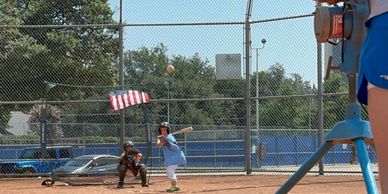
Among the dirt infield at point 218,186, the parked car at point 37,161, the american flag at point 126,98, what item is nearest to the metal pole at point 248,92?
the dirt infield at point 218,186

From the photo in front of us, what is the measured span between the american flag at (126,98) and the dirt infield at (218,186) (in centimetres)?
174

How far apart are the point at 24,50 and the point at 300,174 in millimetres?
19559

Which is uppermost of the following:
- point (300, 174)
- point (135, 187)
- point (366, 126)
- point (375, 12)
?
point (375, 12)

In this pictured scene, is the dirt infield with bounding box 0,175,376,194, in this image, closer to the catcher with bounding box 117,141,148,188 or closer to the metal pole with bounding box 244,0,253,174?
the catcher with bounding box 117,141,148,188

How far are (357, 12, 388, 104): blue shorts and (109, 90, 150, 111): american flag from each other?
13.0 meters

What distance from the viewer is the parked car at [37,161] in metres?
15.6

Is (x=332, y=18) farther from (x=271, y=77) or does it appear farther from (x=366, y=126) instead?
(x=271, y=77)

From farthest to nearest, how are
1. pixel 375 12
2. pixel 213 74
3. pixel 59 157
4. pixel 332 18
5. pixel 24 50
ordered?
pixel 24 50 → pixel 213 74 → pixel 59 157 → pixel 332 18 → pixel 375 12

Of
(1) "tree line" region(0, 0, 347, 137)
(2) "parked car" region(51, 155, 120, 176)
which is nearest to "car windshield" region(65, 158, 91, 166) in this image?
(2) "parked car" region(51, 155, 120, 176)

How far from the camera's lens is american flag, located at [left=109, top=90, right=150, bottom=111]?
48.1 ft

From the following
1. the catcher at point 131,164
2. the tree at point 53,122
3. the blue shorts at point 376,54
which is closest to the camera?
the blue shorts at point 376,54

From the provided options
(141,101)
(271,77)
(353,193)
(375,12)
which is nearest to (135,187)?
(141,101)

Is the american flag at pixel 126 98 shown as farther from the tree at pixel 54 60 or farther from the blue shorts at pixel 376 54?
the blue shorts at pixel 376 54

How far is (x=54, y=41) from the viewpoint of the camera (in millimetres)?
22422
